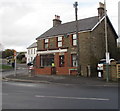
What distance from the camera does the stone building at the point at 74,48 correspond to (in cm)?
2278

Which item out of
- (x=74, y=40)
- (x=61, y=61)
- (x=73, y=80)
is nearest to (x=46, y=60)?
(x=61, y=61)

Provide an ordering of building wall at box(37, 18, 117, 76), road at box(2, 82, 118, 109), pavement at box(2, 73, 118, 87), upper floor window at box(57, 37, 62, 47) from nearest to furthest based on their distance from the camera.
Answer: road at box(2, 82, 118, 109) → pavement at box(2, 73, 118, 87) → building wall at box(37, 18, 117, 76) → upper floor window at box(57, 37, 62, 47)

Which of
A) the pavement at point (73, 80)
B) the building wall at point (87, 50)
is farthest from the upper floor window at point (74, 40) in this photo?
the pavement at point (73, 80)

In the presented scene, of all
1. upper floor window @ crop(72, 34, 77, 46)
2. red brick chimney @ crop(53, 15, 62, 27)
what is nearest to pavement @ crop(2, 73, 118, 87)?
upper floor window @ crop(72, 34, 77, 46)

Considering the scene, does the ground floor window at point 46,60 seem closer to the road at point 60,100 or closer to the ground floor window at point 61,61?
the ground floor window at point 61,61

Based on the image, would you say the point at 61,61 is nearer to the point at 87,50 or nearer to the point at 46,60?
the point at 46,60

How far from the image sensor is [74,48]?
933 inches

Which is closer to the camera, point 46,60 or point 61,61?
point 61,61

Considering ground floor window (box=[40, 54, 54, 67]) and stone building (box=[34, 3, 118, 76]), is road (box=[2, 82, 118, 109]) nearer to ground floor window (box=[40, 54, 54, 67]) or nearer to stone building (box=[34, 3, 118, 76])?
stone building (box=[34, 3, 118, 76])

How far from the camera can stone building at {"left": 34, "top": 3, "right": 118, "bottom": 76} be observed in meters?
22.8

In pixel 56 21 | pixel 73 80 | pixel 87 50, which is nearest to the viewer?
pixel 73 80

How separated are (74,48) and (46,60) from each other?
205 inches

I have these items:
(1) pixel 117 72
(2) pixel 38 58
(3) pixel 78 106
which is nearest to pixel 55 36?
(2) pixel 38 58

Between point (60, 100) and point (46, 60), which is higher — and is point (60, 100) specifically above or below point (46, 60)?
below
